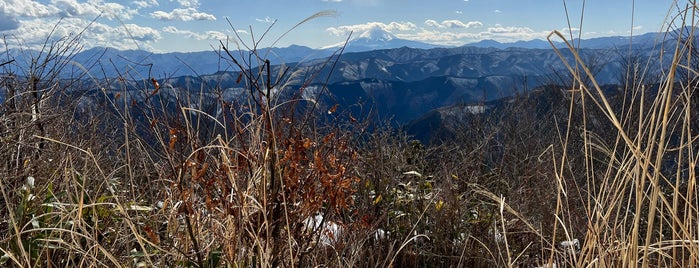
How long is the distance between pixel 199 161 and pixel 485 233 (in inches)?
79.6

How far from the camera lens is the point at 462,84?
174m

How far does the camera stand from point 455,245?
309cm

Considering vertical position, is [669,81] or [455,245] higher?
[669,81]

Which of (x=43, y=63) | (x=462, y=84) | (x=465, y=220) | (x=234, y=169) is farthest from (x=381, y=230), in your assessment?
(x=462, y=84)

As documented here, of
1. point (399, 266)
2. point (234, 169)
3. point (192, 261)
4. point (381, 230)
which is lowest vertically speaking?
point (399, 266)

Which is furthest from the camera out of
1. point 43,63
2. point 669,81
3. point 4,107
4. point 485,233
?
point 43,63

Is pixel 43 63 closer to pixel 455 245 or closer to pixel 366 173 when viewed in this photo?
pixel 366 173

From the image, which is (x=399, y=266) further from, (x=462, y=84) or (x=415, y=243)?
(x=462, y=84)

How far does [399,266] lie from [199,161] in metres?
1.62

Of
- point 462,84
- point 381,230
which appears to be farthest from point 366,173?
point 462,84

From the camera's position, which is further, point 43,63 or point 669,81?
point 43,63

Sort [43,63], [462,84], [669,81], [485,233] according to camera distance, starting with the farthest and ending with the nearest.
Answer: [462,84] < [43,63] < [485,233] < [669,81]

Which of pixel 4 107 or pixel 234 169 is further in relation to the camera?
pixel 4 107

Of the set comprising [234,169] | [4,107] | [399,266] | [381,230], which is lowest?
[399,266]
